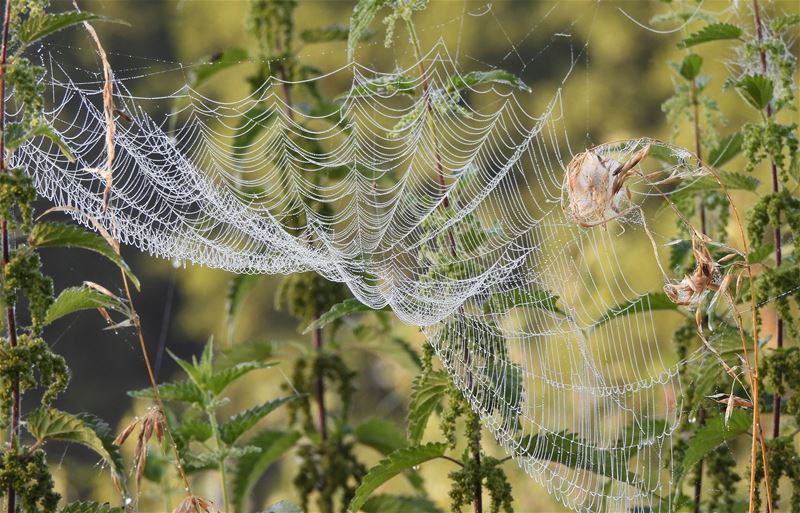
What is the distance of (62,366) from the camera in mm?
2184

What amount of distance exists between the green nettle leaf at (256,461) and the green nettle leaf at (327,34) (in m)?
1.21

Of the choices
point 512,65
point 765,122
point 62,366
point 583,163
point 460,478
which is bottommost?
point 460,478

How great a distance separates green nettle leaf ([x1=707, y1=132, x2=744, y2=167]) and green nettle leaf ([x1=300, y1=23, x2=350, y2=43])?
1211 mm

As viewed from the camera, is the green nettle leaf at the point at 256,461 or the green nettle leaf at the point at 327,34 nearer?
the green nettle leaf at the point at 256,461

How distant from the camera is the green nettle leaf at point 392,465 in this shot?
229cm

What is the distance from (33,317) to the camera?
2176 millimetres

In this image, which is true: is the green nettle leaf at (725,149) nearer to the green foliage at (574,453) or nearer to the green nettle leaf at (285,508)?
→ the green foliage at (574,453)

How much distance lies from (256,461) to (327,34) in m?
1.32

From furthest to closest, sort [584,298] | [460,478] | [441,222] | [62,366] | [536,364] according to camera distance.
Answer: [536,364] < [584,298] < [441,222] < [460,478] < [62,366]

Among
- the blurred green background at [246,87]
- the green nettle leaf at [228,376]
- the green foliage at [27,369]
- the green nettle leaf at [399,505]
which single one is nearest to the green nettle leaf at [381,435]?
the green nettle leaf at [399,505]

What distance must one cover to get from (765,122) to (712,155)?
33 centimetres

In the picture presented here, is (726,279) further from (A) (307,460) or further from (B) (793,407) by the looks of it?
(A) (307,460)

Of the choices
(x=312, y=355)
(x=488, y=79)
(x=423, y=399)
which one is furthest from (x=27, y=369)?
(x=312, y=355)

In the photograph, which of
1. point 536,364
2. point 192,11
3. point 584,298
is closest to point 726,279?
point 584,298
